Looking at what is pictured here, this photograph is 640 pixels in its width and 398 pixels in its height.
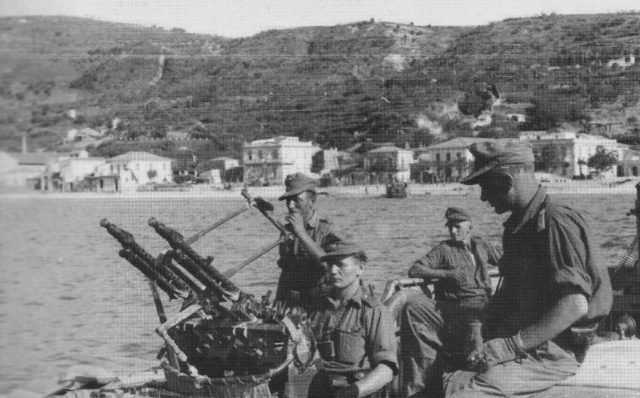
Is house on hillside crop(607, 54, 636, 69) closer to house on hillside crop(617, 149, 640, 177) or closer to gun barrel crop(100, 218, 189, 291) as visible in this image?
house on hillside crop(617, 149, 640, 177)

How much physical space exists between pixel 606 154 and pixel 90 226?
35.0 metres

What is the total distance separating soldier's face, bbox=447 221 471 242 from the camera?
709 centimetres

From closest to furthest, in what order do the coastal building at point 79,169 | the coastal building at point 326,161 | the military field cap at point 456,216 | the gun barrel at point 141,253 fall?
the gun barrel at point 141,253, the military field cap at point 456,216, the coastal building at point 79,169, the coastal building at point 326,161

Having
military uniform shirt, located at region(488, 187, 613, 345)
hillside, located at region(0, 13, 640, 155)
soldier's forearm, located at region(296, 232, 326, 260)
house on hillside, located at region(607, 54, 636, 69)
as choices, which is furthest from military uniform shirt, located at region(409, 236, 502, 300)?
house on hillside, located at region(607, 54, 636, 69)

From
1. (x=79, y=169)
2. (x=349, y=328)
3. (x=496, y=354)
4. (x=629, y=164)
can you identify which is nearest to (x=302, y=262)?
(x=349, y=328)

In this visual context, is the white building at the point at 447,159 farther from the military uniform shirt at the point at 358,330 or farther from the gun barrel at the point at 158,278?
the military uniform shirt at the point at 358,330

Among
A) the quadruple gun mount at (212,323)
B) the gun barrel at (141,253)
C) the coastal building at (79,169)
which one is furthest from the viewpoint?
the coastal building at (79,169)

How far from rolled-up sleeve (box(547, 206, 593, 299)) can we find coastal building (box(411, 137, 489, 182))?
192 ft

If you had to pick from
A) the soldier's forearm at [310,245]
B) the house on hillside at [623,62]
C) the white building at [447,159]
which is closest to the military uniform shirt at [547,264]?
the soldier's forearm at [310,245]

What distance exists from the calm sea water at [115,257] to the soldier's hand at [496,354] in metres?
0.65

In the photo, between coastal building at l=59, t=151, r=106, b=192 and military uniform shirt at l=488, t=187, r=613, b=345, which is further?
coastal building at l=59, t=151, r=106, b=192

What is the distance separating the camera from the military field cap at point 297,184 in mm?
6805

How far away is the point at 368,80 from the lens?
8706 cm

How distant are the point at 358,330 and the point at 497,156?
1163 millimetres
